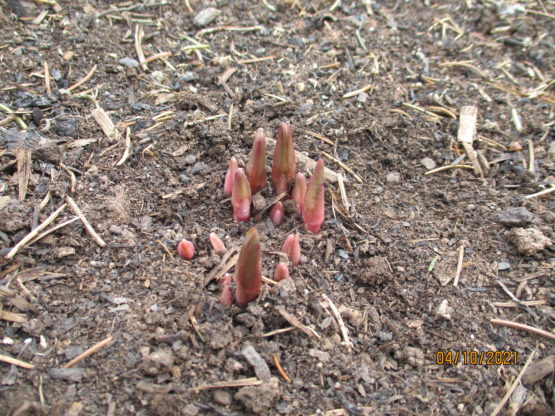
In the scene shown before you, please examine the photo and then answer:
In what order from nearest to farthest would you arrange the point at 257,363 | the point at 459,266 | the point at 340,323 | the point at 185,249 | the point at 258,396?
the point at 258,396, the point at 257,363, the point at 340,323, the point at 185,249, the point at 459,266

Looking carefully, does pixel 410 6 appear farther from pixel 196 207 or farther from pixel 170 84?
pixel 196 207

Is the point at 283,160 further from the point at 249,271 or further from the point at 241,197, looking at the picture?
the point at 249,271

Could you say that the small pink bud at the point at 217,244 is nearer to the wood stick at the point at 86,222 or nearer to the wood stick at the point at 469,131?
the wood stick at the point at 86,222

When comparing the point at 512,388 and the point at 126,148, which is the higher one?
the point at 126,148

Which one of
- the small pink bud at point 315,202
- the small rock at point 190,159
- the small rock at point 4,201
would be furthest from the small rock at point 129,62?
the small pink bud at point 315,202

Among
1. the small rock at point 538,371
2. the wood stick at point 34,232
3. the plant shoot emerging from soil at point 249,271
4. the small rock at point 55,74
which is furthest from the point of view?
the small rock at point 55,74

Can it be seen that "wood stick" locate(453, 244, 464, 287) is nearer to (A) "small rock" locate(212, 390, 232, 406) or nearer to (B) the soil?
(B) the soil

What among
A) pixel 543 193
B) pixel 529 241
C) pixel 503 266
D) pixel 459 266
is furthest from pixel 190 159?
pixel 543 193
